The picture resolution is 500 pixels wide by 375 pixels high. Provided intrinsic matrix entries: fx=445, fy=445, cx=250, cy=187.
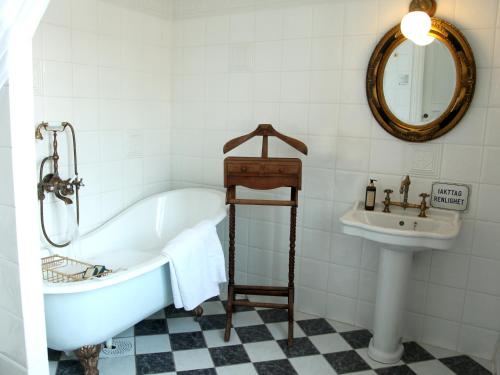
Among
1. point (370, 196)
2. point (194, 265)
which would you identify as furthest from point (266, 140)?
point (194, 265)

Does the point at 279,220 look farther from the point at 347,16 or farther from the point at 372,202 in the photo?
the point at 347,16

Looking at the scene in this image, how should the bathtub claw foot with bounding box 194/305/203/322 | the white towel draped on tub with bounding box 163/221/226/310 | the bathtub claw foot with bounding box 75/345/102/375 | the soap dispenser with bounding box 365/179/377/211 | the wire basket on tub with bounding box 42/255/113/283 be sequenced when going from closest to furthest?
the bathtub claw foot with bounding box 75/345/102/375 < the wire basket on tub with bounding box 42/255/113/283 < the white towel draped on tub with bounding box 163/221/226/310 < the soap dispenser with bounding box 365/179/377/211 < the bathtub claw foot with bounding box 194/305/203/322

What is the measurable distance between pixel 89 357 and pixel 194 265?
26.8 inches

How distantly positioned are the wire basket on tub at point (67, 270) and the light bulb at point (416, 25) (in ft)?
6.61

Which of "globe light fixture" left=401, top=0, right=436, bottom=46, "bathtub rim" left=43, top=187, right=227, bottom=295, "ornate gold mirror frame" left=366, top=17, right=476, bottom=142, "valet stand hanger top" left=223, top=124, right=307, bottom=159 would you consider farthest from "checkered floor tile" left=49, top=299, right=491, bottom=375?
"globe light fixture" left=401, top=0, right=436, bottom=46

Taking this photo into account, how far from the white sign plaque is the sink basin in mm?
43

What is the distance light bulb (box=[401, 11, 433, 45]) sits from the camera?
2.29 metres

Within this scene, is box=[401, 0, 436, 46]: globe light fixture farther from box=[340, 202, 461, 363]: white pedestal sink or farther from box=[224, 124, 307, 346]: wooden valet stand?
box=[340, 202, 461, 363]: white pedestal sink

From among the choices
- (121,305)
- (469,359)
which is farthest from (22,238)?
(469,359)

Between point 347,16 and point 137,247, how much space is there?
1987 mm

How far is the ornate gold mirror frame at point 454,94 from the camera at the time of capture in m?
2.32

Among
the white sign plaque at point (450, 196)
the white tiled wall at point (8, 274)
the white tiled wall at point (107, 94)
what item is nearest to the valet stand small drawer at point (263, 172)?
the white sign plaque at point (450, 196)

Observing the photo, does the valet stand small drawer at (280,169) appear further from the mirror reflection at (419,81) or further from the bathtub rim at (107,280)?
the mirror reflection at (419,81)

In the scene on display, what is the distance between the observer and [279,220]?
3055mm
